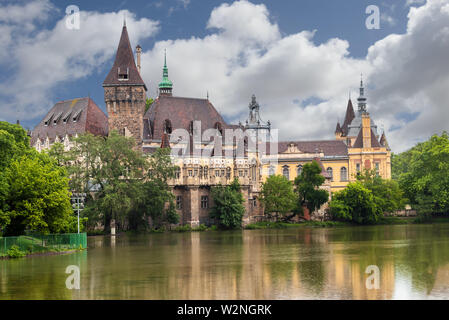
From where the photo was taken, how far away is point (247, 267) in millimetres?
26766

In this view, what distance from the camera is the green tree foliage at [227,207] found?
244 ft

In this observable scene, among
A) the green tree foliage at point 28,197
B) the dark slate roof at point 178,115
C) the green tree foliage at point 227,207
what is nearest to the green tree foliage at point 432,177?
the green tree foliage at point 227,207

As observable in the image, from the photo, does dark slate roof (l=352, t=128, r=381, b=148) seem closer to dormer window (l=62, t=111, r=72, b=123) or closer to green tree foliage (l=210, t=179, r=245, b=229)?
green tree foliage (l=210, t=179, r=245, b=229)

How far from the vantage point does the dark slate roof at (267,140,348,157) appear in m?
110

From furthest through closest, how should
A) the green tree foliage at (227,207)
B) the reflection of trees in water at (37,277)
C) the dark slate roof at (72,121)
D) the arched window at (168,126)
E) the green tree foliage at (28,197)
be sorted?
the arched window at (168,126), the dark slate roof at (72,121), the green tree foliage at (227,207), the green tree foliage at (28,197), the reflection of trees in water at (37,277)

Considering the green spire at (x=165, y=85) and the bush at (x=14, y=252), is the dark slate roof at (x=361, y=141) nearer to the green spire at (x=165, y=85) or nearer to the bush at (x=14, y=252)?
the green spire at (x=165, y=85)

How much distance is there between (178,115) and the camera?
8644 cm

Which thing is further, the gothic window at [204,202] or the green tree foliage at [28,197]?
the gothic window at [204,202]

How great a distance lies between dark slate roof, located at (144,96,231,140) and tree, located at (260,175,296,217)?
1188cm

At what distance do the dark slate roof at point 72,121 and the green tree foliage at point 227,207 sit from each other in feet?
69.6

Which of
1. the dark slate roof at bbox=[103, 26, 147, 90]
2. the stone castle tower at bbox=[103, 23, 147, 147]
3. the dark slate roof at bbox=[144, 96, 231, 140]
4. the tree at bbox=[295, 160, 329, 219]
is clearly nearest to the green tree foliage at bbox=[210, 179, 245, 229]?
the tree at bbox=[295, 160, 329, 219]

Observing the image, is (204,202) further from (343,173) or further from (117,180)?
(343,173)

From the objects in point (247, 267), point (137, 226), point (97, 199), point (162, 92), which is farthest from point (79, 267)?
point (162, 92)
